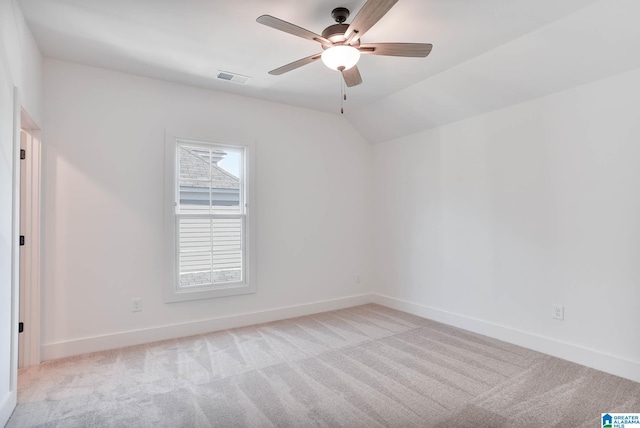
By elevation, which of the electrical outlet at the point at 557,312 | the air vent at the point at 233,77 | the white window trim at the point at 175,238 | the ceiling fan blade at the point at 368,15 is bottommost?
the electrical outlet at the point at 557,312

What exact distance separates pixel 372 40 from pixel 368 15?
36.6 inches

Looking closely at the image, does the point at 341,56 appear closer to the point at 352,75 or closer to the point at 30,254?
the point at 352,75

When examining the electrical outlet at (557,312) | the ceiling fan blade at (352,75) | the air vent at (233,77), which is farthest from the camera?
the air vent at (233,77)

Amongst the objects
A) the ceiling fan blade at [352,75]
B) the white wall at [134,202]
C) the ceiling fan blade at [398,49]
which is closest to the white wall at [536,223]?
the white wall at [134,202]

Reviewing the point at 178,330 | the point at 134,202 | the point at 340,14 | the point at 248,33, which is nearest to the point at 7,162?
the point at 134,202

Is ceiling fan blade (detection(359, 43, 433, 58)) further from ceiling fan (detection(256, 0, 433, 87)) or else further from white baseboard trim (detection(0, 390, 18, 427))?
white baseboard trim (detection(0, 390, 18, 427))

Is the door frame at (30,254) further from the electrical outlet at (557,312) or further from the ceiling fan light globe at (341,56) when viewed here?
the electrical outlet at (557,312)

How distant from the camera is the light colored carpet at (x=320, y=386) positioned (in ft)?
7.23

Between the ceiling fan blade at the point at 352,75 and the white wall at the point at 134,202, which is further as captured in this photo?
the white wall at the point at 134,202

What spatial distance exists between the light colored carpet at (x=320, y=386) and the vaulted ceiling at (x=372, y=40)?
2.54 m

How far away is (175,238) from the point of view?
371 cm

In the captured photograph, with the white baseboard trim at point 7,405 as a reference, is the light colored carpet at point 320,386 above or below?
below

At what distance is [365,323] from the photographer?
4145 millimetres

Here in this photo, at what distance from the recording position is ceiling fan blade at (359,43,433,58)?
2283mm
